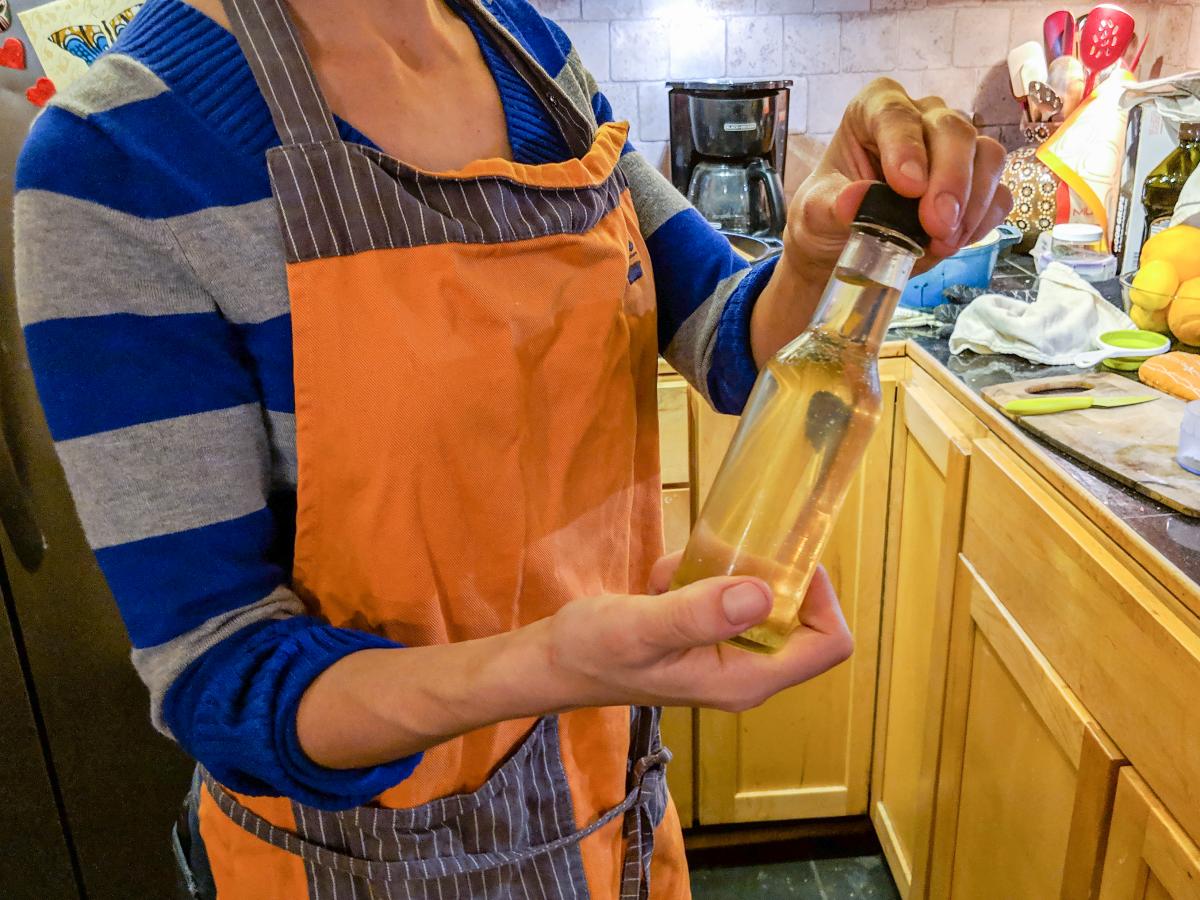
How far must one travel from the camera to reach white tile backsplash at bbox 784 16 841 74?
5.82ft

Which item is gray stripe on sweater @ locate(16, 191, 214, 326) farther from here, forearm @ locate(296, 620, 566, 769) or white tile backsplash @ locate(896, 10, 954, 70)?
white tile backsplash @ locate(896, 10, 954, 70)

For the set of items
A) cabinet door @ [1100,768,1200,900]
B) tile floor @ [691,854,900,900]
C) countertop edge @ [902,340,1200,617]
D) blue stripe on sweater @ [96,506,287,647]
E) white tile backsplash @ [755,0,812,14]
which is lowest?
tile floor @ [691,854,900,900]

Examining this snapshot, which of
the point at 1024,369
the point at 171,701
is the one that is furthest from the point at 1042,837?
the point at 171,701

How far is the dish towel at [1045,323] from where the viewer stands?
1223 mm

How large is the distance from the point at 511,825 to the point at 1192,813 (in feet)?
1.66

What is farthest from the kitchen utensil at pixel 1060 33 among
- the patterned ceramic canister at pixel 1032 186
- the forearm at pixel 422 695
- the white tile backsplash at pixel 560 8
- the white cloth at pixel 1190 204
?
the forearm at pixel 422 695

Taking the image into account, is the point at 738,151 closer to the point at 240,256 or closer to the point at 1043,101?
the point at 1043,101

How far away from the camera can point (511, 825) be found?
685mm

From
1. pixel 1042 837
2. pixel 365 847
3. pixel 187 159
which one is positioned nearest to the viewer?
pixel 187 159

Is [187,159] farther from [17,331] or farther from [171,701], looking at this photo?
[17,331]

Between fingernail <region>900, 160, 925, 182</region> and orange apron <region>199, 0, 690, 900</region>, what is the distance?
216 mm

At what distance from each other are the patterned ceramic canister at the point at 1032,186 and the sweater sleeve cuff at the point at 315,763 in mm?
1547

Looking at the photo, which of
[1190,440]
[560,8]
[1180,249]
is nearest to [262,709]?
[1190,440]

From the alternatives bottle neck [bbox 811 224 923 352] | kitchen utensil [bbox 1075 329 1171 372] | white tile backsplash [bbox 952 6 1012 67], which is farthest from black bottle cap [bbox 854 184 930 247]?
white tile backsplash [bbox 952 6 1012 67]
